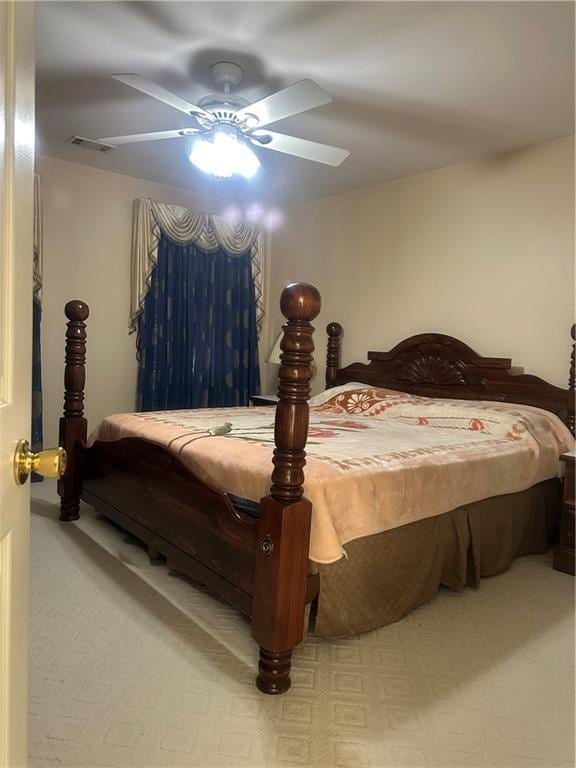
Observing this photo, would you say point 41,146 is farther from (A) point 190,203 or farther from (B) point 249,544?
(B) point 249,544

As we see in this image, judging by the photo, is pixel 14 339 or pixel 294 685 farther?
pixel 294 685

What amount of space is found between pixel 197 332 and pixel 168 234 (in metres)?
0.86

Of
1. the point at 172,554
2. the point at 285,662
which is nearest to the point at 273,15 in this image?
the point at 172,554

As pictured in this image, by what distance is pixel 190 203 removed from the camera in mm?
4797

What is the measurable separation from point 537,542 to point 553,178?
2.17 meters

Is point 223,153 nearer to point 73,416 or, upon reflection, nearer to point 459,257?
point 73,416

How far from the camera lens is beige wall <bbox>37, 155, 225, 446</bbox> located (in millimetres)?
4082

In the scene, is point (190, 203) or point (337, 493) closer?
point (337, 493)

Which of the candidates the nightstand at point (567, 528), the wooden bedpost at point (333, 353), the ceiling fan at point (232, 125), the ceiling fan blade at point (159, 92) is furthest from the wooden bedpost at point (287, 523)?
the wooden bedpost at point (333, 353)

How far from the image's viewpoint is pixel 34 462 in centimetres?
87

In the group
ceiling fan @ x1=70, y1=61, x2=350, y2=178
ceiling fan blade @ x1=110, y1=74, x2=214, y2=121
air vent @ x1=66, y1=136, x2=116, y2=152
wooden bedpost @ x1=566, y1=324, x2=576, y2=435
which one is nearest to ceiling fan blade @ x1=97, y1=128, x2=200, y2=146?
ceiling fan @ x1=70, y1=61, x2=350, y2=178

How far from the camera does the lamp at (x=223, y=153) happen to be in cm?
250

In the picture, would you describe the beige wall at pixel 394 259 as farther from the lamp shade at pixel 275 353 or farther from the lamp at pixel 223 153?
the lamp at pixel 223 153

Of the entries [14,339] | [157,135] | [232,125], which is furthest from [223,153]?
[14,339]
